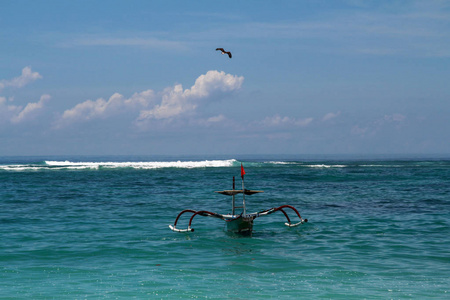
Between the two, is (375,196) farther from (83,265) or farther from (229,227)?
(83,265)

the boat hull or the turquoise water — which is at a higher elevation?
the boat hull

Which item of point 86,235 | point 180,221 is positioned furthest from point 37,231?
point 180,221

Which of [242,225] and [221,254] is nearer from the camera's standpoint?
[221,254]

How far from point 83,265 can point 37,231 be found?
355 inches

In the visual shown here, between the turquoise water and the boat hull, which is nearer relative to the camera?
the turquoise water

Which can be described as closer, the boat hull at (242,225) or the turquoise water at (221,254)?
the turquoise water at (221,254)

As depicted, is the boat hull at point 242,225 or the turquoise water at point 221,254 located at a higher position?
the boat hull at point 242,225

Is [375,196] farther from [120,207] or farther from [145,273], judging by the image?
[145,273]

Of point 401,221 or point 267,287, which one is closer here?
point 267,287

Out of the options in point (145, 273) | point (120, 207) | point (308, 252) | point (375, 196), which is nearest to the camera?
point (145, 273)

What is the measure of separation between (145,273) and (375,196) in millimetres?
31757

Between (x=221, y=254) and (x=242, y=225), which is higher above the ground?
(x=242, y=225)

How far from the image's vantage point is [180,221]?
3027 centimetres

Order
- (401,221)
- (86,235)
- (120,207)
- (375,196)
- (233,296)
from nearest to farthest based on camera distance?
(233,296)
(86,235)
(401,221)
(120,207)
(375,196)
